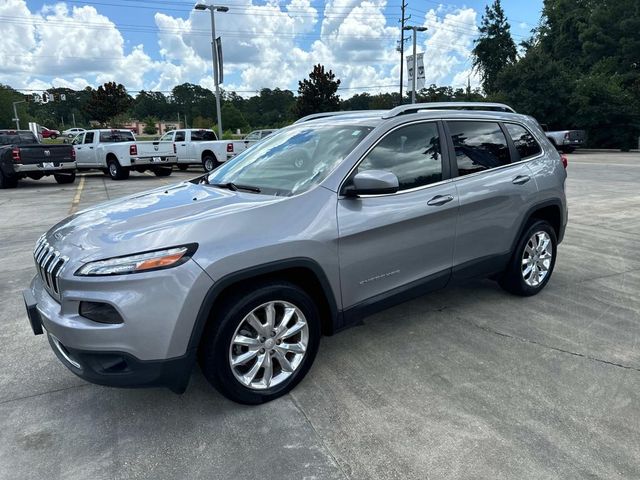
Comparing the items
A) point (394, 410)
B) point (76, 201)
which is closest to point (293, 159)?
point (394, 410)

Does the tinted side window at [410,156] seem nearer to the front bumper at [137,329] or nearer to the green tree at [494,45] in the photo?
the front bumper at [137,329]

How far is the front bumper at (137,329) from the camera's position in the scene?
7.87 feet

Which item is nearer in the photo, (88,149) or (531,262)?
(531,262)

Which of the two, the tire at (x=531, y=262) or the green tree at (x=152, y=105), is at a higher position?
the green tree at (x=152, y=105)

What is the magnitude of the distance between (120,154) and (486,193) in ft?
51.7

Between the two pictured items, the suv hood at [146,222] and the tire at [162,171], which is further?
the tire at [162,171]

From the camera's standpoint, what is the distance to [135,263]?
2.44 metres

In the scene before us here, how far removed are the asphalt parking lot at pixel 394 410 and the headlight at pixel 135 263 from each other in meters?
0.97

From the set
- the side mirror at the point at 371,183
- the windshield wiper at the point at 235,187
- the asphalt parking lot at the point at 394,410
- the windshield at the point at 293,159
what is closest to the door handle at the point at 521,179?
the asphalt parking lot at the point at 394,410

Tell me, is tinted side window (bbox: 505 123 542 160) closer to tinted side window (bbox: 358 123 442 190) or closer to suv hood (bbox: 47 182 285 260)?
tinted side window (bbox: 358 123 442 190)

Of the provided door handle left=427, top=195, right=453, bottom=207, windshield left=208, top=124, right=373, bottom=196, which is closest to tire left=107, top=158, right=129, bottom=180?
windshield left=208, top=124, right=373, bottom=196

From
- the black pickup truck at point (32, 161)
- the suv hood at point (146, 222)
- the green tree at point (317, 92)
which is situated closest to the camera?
the suv hood at point (146, 222)

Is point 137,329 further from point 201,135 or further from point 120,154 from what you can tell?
point 201,135

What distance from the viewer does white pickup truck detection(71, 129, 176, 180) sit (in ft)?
56.0
